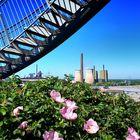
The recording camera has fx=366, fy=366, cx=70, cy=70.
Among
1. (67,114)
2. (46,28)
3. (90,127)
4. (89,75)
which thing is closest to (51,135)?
(67,114)

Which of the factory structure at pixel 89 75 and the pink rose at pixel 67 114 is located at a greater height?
the factory structure at pixel 89 75

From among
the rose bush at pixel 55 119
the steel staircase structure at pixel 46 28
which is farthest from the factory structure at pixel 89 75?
the rose bush at pixel 55 119

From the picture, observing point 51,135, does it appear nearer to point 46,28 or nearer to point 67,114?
point 67,114

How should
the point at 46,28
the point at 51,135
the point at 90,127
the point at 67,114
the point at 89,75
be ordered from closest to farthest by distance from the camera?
the point at 51,135
the point at 67,114
the point at 90,127
the point at 46,28
the point at 89,75

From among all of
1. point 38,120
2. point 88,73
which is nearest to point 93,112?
point 38,120

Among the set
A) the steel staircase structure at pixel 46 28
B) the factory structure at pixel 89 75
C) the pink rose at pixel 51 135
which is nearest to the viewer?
the pink rose at pixel 51 135

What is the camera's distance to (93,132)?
7.91ft

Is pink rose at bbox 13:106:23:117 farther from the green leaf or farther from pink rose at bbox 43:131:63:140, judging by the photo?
pink rose at bbox 43:131:63:140

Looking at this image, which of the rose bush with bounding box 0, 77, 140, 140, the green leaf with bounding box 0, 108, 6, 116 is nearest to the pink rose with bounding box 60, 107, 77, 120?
the rose bush with bounding box 0, 77, 140, 140

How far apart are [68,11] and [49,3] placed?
3.17 feet

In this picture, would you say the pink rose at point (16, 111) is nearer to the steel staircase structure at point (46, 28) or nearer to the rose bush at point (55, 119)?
the rose bush at point (55, 119)

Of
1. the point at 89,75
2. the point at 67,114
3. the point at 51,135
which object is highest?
the point at 89,75

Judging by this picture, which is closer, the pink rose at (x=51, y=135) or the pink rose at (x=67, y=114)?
the pink rose at (x=51, y=135)

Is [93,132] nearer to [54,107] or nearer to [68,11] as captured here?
[54,107]
